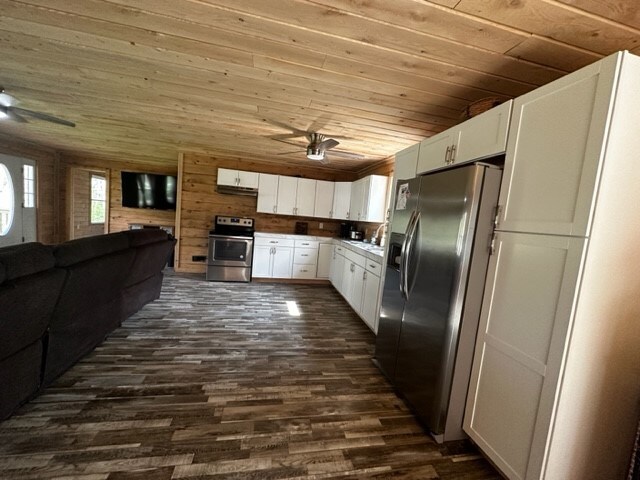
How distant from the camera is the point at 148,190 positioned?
6.14 metres

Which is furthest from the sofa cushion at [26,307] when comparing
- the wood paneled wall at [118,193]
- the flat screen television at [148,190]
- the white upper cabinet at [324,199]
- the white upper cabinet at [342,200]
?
the wood paneled wall at [118,193]

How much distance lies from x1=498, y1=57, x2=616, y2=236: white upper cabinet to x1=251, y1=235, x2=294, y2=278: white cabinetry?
392 cm

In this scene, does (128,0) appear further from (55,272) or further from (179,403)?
(179,403)

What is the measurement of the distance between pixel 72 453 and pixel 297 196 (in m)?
4.39

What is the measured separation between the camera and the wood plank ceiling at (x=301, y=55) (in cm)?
125

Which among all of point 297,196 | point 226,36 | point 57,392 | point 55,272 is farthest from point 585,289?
point 297,196

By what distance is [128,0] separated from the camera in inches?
51.6

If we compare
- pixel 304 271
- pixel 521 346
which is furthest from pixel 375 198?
pixel 521 346

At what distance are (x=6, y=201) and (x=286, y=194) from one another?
4.89m

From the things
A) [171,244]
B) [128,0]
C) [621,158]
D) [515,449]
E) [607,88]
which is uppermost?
[128,0]

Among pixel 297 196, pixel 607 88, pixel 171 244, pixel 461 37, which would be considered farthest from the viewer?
pixel 297 196

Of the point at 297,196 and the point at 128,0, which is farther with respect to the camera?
the point at 297,196

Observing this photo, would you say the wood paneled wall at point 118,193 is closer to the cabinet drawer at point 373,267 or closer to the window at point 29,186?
the window at point 29,186

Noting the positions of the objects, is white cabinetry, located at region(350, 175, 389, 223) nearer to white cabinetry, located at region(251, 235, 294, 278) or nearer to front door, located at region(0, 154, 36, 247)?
white cabinetry, located at region(251, 235, 294, 278)
